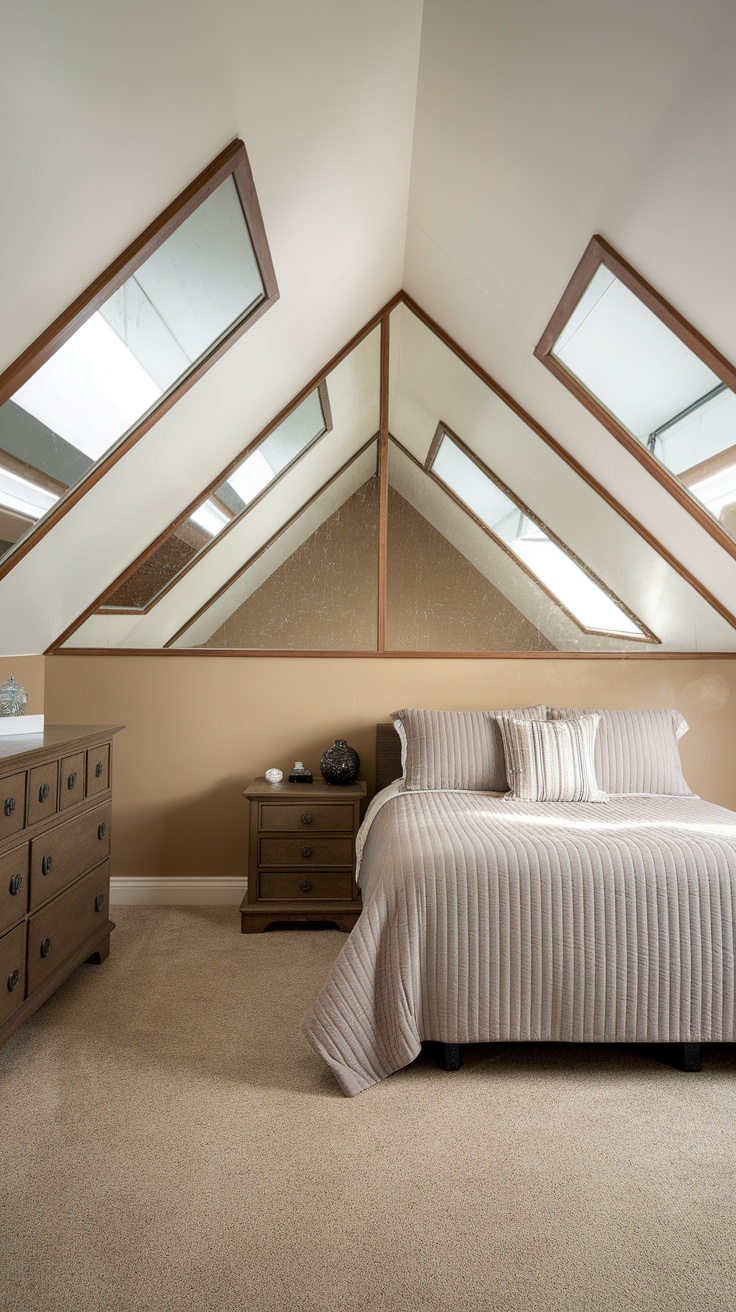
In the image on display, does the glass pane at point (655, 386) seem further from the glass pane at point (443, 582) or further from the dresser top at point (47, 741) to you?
the dresser top at point (47, 741)

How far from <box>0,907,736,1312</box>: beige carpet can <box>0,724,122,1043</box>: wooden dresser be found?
20cm

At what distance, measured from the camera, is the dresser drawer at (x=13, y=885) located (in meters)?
2.22

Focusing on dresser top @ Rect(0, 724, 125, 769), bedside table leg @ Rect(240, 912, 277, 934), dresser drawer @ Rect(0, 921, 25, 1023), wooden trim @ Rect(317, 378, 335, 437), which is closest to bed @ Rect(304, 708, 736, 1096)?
dresser drawer @ Rect(0, 921, 25, 1023)

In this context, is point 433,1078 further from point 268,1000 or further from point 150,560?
point 150,560

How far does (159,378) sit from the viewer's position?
8.99ft

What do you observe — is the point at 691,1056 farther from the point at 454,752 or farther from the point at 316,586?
the point at 316,586

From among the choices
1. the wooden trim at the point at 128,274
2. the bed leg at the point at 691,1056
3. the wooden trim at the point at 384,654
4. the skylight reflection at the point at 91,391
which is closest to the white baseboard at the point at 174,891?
the wooden trim at the point at 384,654

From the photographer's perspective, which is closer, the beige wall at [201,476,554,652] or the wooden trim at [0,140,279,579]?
the wooden trim at [0,140,279,579]

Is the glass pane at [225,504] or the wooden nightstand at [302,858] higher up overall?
the glass pane at [225,504]

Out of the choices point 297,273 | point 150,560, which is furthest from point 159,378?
point 150,560

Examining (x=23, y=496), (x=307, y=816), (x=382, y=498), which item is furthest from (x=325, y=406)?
(x=307, y=816)

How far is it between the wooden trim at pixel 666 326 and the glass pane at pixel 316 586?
1080 millimetres

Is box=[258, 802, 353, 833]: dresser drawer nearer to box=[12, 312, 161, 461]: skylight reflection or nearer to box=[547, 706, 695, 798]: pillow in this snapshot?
box=[547, 706, 695, 798]: pillow

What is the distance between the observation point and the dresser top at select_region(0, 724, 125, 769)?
233cm
